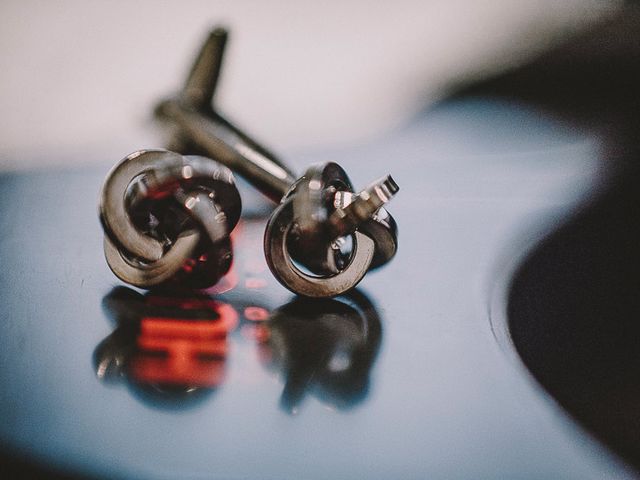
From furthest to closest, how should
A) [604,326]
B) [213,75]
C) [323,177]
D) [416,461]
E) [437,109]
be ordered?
[437,109], [213,75], [604,326], [323,177], [416,461]

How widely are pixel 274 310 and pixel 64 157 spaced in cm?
51

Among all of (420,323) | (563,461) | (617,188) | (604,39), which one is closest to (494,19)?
(604,39)

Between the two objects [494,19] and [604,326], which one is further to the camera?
[494,19]

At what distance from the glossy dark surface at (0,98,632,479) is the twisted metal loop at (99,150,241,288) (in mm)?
38

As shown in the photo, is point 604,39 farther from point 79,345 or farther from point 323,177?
point 79,345

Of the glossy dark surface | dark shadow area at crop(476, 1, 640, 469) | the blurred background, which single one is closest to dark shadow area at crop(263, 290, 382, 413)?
the glossy dark surface

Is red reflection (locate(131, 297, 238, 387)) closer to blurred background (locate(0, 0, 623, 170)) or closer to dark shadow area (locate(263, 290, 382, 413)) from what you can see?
dark shadow area (locate(263, 290, 382, 413))

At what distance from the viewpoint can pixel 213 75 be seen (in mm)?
869

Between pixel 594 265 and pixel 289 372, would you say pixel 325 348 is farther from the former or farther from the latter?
pixel 594 265

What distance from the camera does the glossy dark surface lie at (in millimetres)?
388

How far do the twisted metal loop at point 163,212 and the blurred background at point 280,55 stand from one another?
0.53 meters

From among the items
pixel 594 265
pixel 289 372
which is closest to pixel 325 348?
pixel 289 372

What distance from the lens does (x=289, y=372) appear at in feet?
1.56

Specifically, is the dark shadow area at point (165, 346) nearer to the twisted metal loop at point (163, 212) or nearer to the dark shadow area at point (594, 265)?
the twisted metal loop at point (163, 212)
